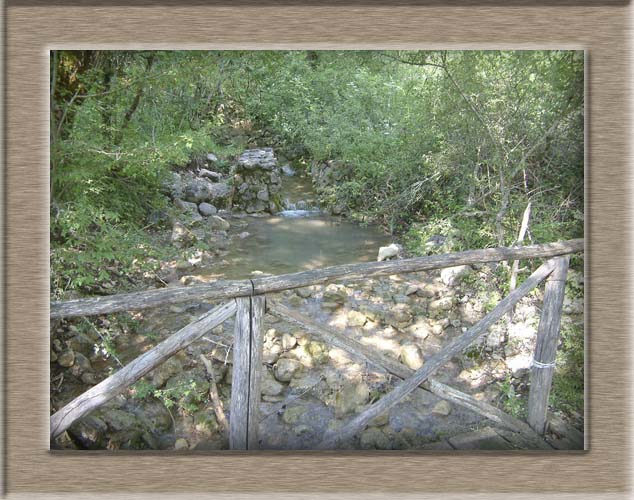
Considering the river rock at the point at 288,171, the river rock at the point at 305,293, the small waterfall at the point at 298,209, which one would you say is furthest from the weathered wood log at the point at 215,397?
the small waterfall at the point at 298,209

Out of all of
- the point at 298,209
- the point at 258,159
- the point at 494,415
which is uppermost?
the point at 258,159

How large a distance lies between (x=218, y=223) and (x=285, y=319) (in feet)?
10.8

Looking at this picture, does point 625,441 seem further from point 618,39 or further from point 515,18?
point 515,18

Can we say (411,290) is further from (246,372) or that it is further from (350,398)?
(246,372)

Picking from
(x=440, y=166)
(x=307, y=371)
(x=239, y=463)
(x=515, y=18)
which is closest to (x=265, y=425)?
(x=239, y=463)

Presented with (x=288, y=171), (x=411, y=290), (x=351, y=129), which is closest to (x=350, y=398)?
(x=411, y=290)

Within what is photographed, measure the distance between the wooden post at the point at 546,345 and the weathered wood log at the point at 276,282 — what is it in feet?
0.41

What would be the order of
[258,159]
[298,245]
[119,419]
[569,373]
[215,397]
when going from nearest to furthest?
1. [569,373]
2. [119,419]
3. [215,397]
4. [258,159]
5. [298,245]

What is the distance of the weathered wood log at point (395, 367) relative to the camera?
1.58 meters

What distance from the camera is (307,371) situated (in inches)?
118

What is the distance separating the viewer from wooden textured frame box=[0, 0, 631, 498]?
149cm

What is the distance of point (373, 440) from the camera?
5.95ft

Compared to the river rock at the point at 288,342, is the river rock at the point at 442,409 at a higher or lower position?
higher

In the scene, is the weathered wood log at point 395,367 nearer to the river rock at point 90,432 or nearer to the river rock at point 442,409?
the river rock at point 442,409
